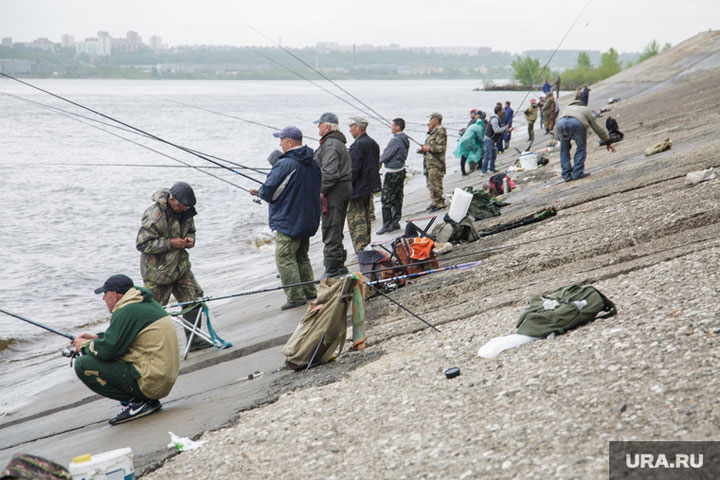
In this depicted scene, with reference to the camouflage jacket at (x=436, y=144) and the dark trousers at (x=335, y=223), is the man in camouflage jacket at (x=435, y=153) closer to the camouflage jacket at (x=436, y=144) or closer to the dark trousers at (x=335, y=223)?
the camouflage jacket at (x=436, y=144)

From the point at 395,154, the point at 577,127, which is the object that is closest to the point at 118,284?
the point at 395,154

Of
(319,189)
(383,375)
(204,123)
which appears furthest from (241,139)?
(383,375)

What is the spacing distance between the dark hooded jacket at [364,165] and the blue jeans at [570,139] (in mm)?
3702

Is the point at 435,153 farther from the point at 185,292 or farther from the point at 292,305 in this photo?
the point at 185,292

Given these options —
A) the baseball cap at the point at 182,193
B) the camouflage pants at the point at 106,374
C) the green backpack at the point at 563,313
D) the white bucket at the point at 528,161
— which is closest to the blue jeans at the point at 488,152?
the white bucket at the point at 528,161

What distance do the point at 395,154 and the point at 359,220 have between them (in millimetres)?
1948

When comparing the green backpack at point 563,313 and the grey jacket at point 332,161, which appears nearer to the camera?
the green backpack at point 563,313

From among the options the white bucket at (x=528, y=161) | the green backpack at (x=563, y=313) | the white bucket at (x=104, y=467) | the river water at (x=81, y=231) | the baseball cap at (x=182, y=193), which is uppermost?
the baseball cap at (x=182, y=193)

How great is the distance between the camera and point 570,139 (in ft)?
39.0

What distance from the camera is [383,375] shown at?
5.03 metres

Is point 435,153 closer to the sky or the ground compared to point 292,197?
closer to the sky

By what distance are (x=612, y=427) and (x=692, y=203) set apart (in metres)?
5.01

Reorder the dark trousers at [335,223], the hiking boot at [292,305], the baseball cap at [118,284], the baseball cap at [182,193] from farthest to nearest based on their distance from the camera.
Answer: the dark trousers at [335,223] → the hiking boot at [292,305] → the baseball cap at [182,193] → the baseball cap at [118,284]

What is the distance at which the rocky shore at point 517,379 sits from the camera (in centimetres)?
340
